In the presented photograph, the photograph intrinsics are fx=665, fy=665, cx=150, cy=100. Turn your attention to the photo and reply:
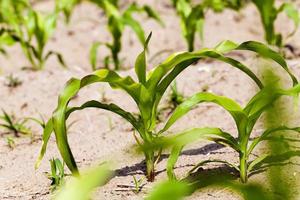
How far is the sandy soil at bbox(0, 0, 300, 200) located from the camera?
2020 mm

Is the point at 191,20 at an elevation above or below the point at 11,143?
above

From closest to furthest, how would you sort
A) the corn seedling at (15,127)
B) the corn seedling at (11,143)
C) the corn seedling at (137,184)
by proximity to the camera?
the corn seedling at (137,184) → the corn seedling at (11,143) → the corn seedling at (15,127)

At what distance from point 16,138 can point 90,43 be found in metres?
2.02

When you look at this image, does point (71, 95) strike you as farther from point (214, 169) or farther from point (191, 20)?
point (191, 20)

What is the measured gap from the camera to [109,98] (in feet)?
9.49

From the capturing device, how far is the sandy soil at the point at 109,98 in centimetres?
202

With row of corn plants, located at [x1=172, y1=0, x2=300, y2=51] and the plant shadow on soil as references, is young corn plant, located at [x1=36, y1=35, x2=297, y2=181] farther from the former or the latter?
row of corn plants, located at [x1=172, y1=0, x2=300, y2=51]

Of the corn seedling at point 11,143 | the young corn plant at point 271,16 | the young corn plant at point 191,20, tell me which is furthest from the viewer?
the young corn plant at point 191,20

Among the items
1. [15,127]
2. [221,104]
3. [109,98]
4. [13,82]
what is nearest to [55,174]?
[221,104]

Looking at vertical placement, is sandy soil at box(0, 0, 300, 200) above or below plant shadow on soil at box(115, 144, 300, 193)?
above

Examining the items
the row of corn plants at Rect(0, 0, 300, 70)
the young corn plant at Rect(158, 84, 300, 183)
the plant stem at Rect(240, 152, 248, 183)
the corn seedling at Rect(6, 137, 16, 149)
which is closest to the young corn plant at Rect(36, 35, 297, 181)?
the young corn plant at Rect(158, 84, 300, 183)

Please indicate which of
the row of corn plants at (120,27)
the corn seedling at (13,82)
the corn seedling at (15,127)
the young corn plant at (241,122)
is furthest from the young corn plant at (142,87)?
the row of corn plants at (120,27)

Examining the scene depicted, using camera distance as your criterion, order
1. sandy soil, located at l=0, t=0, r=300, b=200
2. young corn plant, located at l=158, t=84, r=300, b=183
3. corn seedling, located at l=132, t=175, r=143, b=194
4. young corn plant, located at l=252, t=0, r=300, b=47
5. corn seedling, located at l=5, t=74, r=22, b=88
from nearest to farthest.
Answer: young corn plant, located at l=158, t=84, r=300, b=183 < corn seedling, located at l=132, t=175, r=143, b=194 < sandy soil, located at l=0, t=0, r=300, b=200 < corn seedling, located at l=5, t=74, r=22, b=88 < young corn plant, located at l=252, t=0, r=300, b=47

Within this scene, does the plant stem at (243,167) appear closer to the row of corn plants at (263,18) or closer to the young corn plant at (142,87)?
the young corn plant at (142,87)
